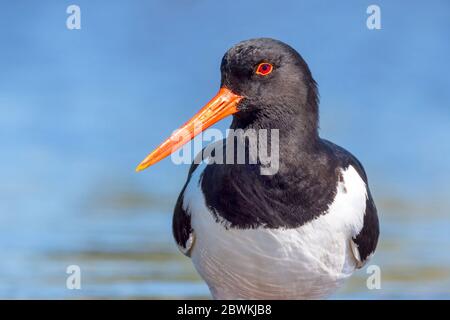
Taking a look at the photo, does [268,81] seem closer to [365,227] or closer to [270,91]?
[270,91]

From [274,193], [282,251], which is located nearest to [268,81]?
[274,193]

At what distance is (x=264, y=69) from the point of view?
223 inches

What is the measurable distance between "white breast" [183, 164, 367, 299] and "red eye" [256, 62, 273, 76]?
2.55 ft

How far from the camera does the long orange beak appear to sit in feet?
18.8

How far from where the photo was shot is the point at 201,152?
646 cm

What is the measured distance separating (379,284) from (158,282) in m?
1.71

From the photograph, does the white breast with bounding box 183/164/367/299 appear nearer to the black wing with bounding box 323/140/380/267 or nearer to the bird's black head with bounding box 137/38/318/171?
the black wing with bounding box 323/140/380/267

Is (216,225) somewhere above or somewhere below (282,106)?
below

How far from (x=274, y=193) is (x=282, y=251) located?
1.10ft

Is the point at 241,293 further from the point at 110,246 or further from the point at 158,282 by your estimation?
the point at 110,246

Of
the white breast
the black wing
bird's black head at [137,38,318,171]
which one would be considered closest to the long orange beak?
bird's black head at [137,38,318,171]
